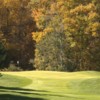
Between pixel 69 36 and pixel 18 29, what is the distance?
8.93 m

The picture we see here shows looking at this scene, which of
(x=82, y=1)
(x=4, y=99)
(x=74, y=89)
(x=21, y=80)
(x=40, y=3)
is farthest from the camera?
(x=40, y=3)

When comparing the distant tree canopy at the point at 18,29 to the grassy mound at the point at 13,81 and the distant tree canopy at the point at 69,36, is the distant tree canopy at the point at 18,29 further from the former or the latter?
the grassy mound at the point at 13,81

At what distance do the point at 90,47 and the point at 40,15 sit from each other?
21.5 ft

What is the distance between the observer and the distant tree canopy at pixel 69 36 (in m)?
43.2

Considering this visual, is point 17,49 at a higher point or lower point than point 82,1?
lower

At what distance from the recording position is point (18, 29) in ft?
167

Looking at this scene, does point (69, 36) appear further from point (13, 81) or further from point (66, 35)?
point (13, 81)

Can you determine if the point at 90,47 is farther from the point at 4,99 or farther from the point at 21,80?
the point at 4,99

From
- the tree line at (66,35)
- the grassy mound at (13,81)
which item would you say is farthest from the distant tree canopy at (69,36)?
the grassy mound at (13,81)

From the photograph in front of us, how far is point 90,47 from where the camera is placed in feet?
148

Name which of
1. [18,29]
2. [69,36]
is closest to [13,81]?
[69,36]

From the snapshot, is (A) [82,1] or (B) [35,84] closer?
(B) [35,84]

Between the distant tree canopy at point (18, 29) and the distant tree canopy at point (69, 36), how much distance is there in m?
4.77

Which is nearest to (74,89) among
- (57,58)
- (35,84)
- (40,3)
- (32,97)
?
(35,84)
